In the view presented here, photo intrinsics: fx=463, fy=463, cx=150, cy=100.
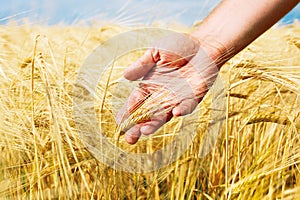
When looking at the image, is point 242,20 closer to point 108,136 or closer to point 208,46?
point 208,46

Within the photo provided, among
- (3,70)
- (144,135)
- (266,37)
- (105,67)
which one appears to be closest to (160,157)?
(144,135)

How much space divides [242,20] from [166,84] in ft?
0.89

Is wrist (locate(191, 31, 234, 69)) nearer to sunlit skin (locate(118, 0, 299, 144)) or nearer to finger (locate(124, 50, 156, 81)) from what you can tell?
sunlit skin (locate(118, 0, 299, 144))

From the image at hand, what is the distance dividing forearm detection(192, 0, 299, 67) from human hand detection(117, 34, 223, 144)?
4cm

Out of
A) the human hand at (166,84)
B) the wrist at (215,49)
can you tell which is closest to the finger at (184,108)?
the human hand at (166,84)

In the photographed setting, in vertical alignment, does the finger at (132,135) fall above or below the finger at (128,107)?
below

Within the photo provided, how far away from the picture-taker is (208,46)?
1057mm

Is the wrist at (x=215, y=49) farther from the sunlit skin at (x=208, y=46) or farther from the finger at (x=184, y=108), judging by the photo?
the finger at (x=184, y=108)

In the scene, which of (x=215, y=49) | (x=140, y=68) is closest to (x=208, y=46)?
(x=215, y=49)

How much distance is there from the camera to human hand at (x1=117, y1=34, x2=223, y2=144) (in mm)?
839

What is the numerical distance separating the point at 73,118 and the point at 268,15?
49cm

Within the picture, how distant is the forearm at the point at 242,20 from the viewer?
1.02 metres

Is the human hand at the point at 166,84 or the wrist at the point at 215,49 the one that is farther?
the wrist at the point at 215,49

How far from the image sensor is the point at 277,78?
0.90 m
